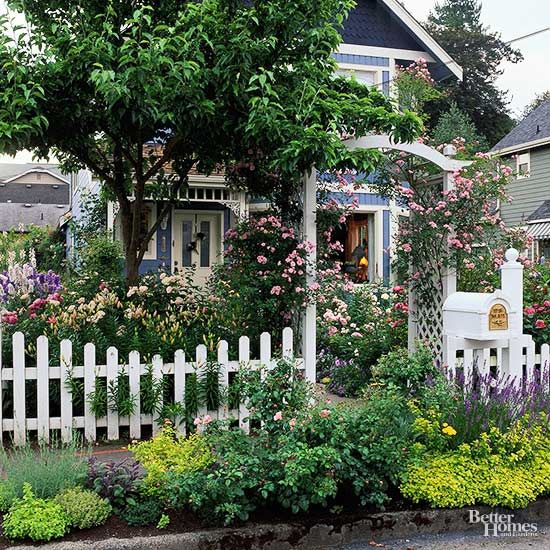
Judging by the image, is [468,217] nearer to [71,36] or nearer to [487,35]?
[71,36]

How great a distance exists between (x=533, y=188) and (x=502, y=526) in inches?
826

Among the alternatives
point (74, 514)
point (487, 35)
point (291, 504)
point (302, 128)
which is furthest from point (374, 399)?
point (487, 35)

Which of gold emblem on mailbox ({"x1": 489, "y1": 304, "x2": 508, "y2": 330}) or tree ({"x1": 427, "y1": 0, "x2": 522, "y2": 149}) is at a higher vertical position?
tree ({"x1": 427, "y1": 0, "x2": 522, "y2": 149})

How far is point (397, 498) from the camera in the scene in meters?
4.07

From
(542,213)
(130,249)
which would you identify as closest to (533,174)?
(542,213)

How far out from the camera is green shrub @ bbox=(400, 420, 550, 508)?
155 inches

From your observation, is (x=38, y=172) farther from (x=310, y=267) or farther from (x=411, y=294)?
(x=310, y=267)

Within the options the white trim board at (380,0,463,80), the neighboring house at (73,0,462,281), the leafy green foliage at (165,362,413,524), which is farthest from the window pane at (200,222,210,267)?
the leafy green foliage at (165,362,413,524)

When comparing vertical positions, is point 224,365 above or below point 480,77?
below

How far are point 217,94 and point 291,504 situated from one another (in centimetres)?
377

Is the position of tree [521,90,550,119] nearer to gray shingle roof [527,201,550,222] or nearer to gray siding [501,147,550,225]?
gray siding [501,147,550,225]

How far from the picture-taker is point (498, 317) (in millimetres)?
5395

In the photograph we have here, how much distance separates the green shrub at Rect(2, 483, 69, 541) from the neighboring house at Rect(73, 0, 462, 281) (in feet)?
37.7

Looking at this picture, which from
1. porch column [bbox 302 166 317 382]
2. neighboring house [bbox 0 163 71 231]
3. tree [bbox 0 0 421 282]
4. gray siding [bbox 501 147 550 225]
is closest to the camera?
tree [bbox 0 0 421 282]
